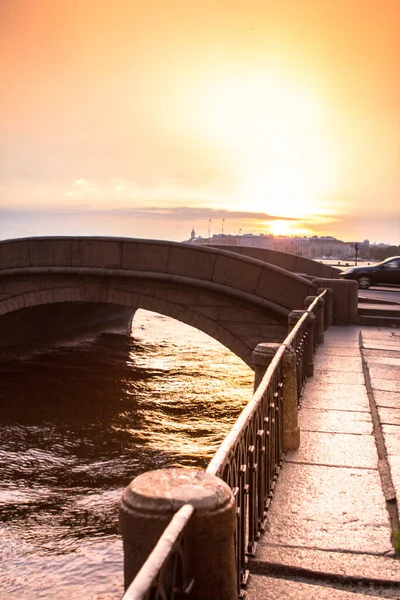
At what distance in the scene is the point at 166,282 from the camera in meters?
15.8

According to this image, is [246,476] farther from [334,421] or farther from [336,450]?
[334,421]

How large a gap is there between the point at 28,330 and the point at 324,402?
1821cm

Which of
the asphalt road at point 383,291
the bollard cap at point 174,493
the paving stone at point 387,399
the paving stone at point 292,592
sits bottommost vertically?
the paving stone at point 292,592

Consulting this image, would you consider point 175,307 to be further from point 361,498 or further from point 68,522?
point 361,498

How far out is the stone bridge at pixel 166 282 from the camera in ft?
48.3

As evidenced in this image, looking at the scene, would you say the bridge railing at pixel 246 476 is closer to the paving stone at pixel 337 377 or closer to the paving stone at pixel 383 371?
the paving stone at pixel 337 377

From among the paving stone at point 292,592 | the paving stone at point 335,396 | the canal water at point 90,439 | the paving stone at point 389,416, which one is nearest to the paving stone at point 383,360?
the paving stone at point 335,396

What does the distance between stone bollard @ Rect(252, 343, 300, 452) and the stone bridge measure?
810 cm

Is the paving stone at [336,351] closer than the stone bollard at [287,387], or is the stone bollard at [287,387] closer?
the stone bollard at [287,387]

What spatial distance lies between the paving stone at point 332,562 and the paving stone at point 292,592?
128 mm

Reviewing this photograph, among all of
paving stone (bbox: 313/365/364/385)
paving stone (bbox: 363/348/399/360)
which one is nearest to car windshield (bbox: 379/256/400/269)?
paving stone (bbox: 363/348/399/360)

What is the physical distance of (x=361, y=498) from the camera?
497 cm

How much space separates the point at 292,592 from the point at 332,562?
41 centimetres

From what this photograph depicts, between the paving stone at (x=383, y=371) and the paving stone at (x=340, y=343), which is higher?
the paving stone at (x=340, y=343)
